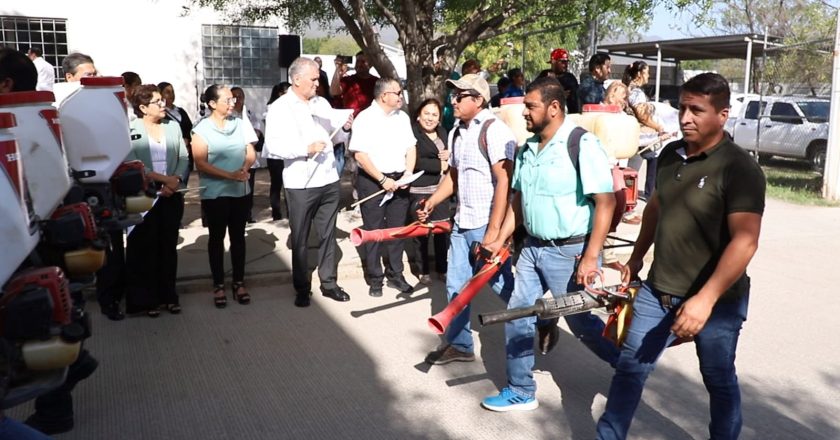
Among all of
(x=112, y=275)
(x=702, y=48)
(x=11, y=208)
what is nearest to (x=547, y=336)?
(x=11, y=208)

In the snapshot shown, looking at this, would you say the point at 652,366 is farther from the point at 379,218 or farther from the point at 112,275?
the point at 112,275

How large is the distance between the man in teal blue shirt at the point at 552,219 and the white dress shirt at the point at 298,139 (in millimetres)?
2561

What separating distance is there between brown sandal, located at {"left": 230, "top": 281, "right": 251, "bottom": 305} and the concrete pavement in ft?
0.39

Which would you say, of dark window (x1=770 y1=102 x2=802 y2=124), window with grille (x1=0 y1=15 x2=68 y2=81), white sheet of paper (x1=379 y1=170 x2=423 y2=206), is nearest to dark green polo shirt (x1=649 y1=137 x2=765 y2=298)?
white sheet of paper (x1=379 y1=170 x2=423 y2=206)

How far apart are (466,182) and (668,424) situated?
1.97m

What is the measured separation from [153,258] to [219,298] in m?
0.66

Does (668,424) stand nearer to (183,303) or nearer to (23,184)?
(23,184)

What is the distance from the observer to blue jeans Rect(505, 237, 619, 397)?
4.38 meters

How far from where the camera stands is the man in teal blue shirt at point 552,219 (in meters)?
4.16

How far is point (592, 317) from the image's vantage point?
4.54 m

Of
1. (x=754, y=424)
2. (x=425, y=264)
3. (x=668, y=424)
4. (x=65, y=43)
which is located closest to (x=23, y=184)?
(x=668, y=424)

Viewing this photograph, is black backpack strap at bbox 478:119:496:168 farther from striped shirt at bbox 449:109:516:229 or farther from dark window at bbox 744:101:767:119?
dark window at bbox 744:101:767:119

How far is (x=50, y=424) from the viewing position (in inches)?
168

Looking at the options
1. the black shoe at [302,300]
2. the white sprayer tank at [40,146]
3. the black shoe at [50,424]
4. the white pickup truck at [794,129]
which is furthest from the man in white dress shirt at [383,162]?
the white pickup truck at [794,129]
